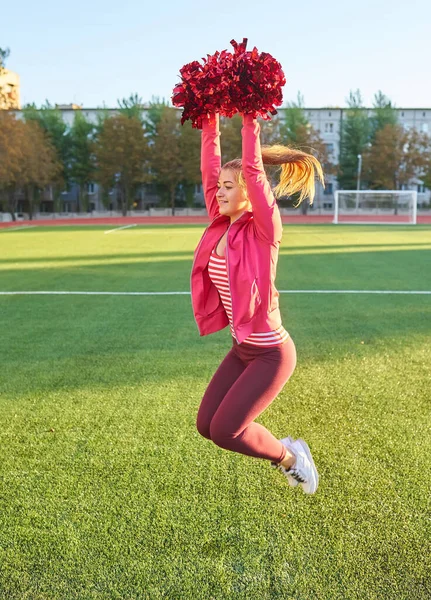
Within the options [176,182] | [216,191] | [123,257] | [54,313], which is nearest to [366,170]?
[176,182]

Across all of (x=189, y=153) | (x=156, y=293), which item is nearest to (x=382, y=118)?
(x=189, y=153)

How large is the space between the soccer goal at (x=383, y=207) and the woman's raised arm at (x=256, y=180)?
3934 centimetres

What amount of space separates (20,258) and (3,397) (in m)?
13.7

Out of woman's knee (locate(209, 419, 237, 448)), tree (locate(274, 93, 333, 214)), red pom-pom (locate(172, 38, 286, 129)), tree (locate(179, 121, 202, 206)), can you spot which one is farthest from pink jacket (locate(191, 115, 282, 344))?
tree (locate(179, 121, 202, 206))

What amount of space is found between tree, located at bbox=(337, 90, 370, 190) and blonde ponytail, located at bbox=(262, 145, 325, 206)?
67210 millimetres

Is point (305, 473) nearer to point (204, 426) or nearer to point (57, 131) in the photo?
point (204, 426)

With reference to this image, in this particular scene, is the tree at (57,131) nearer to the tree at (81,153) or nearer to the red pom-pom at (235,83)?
Result: the tree at (81,153)

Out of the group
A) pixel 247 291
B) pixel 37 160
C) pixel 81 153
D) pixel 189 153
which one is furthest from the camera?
pixel 81 153

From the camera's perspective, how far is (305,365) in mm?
6250

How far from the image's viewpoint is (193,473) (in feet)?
12.4

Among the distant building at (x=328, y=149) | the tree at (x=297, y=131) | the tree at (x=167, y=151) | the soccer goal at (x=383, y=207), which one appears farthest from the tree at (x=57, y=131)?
the soccer goal at (x=383, y=207)

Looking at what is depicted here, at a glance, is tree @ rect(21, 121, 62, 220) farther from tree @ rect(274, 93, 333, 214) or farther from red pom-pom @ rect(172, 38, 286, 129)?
red pom-pom @ rect(172, 38, 286, 129)

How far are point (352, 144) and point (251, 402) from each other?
70483mm

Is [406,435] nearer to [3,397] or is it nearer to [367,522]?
[367,522]
